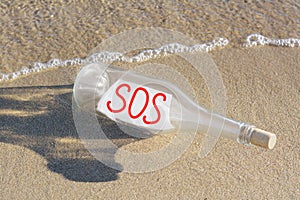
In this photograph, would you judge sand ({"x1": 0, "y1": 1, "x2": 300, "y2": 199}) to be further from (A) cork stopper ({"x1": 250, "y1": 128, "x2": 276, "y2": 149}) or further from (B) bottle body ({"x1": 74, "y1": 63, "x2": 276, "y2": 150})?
(A) cork stopper ({"x1": 250, "y1": 128, "x2": 276, "y2": 149})

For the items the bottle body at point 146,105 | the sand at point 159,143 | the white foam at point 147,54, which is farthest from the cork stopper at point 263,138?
the white foam at point 147,54

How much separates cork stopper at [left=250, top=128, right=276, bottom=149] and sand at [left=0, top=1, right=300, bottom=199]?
0.30 metres

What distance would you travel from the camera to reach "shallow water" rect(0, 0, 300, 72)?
2662mm

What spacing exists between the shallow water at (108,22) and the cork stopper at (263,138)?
43.3 inches

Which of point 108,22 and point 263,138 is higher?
point 263,138

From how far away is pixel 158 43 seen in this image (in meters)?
2.63

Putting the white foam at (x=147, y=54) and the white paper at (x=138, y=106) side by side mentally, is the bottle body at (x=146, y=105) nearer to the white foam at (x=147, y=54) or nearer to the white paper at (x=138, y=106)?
the white paper at (x=138, y=106)

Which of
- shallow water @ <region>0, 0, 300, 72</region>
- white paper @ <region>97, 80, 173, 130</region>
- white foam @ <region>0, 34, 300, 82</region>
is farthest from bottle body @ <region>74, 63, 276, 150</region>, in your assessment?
shallow water @ <region>0, 0, 300, 72</region>

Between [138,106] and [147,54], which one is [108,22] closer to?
[147,54]

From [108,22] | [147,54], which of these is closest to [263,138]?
[147,54]

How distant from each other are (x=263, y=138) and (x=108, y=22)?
1.55 m

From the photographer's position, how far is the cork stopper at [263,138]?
1541 mm

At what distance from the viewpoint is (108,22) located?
2.85 meters

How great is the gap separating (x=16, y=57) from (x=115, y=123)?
0.89 m
